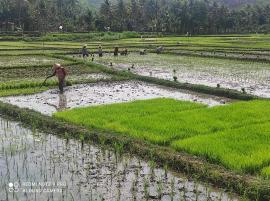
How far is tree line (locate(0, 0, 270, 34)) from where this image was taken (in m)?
52.0

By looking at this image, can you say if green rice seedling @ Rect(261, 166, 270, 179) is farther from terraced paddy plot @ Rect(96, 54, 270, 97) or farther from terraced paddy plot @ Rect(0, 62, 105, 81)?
terraced paddy plot @ Rect(0, 62, 105, 81)

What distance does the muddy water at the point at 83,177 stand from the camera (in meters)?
5.74

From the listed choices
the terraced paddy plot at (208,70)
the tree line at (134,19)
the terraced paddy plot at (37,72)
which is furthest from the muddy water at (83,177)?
the tree line at (134,19)

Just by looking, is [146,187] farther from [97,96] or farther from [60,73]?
[60,73]

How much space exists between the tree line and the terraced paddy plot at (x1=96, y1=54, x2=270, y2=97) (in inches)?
1197

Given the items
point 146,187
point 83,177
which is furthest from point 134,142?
point 146,187

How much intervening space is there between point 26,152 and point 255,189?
4.12 metres

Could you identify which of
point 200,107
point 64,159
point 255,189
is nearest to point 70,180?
point 64,159

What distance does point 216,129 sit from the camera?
856cm

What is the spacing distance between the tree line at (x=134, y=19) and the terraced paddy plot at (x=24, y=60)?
2919 centimetres

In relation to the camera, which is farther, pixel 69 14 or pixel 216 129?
pixel 69 14

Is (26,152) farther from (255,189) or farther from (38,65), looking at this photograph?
(38,65)

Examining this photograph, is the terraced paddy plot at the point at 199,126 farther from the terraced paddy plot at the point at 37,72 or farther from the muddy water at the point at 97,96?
the terraced paddy plot at the point at 37,72

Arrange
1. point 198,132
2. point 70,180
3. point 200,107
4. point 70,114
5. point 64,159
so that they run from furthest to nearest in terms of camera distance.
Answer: point 200,107 → point 70,114 → point 198,132 → point 64,159 → point 70,180
